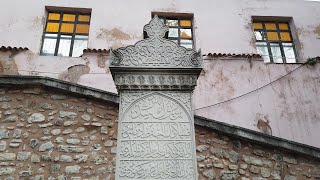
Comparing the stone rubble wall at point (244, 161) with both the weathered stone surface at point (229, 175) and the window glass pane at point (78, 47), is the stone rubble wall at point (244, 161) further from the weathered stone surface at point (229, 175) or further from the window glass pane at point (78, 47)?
the window glass pane at point (78, 47)

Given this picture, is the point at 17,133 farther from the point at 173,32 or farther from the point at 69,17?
the point at 173,32

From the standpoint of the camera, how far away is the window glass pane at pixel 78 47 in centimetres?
897

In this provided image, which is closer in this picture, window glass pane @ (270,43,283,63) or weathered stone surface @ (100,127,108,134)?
weathered stone surface @ (100,127,108,134)

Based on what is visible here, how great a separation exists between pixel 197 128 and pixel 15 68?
5.82 metres

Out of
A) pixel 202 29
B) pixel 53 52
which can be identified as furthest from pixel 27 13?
pixel 202 29

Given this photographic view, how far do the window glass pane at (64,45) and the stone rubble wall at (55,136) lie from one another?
4103 millimetres

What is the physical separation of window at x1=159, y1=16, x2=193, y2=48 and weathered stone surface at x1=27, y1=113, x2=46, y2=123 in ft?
17.6

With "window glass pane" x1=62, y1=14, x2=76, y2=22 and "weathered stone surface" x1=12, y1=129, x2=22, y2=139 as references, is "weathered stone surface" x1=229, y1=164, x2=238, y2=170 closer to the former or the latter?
"weathered stone surface" x1=12, y1=129, x2=22, y2=139

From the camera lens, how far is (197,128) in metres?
4.82

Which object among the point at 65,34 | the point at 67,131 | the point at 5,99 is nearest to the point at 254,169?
the point at 67,131

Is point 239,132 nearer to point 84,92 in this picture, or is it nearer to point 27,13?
point 84,92

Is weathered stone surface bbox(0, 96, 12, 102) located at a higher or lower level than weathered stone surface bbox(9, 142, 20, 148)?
higher

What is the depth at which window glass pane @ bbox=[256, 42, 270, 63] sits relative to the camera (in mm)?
9344

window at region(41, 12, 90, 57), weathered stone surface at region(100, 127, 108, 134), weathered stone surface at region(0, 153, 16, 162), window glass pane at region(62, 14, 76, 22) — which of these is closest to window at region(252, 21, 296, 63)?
window at region(41, 12, 90, 57)
